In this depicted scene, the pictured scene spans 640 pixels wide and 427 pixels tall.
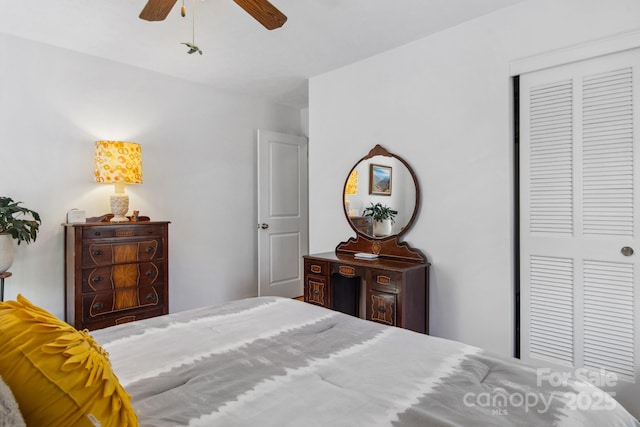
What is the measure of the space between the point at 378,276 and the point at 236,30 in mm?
2122

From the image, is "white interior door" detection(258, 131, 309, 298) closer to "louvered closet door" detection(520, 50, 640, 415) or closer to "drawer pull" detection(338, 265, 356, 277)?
"drawer pull" detection(338, 265, 356, 277)

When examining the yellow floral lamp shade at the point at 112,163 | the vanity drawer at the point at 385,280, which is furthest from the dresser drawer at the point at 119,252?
the vanity drawer at the point at 385,280

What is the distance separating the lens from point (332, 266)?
309 centimetres

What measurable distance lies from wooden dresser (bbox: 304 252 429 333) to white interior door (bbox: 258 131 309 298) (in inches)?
54.3

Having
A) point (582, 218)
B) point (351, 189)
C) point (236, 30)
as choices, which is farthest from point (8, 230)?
point (582, 218)

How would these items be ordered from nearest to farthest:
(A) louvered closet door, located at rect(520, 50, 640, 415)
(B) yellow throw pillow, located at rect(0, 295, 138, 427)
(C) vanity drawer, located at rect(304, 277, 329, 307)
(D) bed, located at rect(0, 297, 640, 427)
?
(B) yellow throw pillow, located at rect(0, 295, 138, 427)
(D) bed, located at rect(0, 297, 640, 427)
(A) louvered closet door, located at rect(520, 50, 640, 415)
(C) vanity drawer, located at rect(304, 277, 329, 307)

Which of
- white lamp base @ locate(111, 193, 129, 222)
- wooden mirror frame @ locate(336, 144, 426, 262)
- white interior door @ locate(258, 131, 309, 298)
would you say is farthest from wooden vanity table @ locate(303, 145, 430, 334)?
white lamp base @ locate(111, 193, 129, 222)

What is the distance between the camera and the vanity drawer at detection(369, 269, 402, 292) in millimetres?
2699

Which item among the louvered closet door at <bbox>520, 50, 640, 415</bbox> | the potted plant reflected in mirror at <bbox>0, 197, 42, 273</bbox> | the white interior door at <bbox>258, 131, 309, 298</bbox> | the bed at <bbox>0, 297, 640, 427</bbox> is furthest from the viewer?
the white interior door at <bbox>258, 131, 309, 298</bbox>

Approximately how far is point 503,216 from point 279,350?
1.90 metres

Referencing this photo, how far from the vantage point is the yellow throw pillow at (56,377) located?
71cm

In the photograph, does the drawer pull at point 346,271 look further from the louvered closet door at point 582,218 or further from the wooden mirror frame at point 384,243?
the louvered closet door at point 582,218

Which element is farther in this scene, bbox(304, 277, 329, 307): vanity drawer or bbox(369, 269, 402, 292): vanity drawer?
bbox(304, 277, 329, 307): vanity drawer

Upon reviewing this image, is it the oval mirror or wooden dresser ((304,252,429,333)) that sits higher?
the oval mirror
